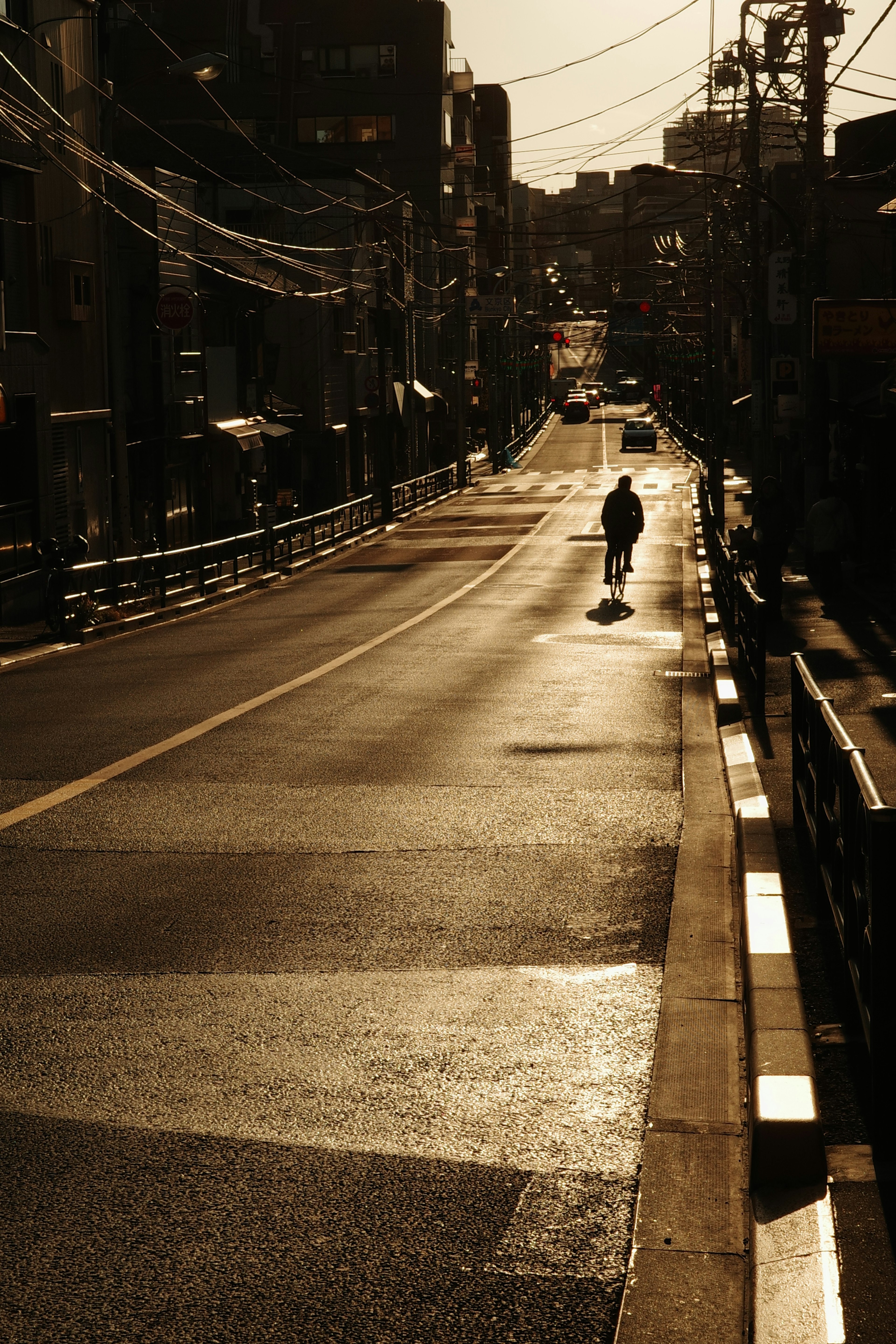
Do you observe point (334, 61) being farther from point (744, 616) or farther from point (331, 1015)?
point (331, 1015)

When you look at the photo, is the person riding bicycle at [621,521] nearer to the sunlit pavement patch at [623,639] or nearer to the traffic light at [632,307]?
the sunlit pavement patch at [623,639]

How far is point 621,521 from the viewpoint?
26250 mm

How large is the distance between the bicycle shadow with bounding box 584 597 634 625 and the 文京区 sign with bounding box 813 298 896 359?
5.23 m

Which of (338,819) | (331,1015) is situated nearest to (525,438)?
(338,819)

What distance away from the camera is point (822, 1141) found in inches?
181

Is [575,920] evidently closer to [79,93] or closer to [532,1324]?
[532,1324]

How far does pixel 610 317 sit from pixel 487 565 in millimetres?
75003

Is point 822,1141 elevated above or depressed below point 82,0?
below

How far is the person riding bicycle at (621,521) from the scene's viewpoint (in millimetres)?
26156

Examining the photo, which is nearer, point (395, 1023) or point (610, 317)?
point (395, 1023)

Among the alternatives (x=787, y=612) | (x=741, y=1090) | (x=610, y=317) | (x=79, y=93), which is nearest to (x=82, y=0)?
(x=79, y=93)

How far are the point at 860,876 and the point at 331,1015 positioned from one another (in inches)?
86.9

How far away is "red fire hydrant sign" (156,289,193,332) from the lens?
29.0m

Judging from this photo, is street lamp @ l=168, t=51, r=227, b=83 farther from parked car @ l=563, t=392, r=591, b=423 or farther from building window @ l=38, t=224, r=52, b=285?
parked car @ l=563, t=392, r=591, b=423
